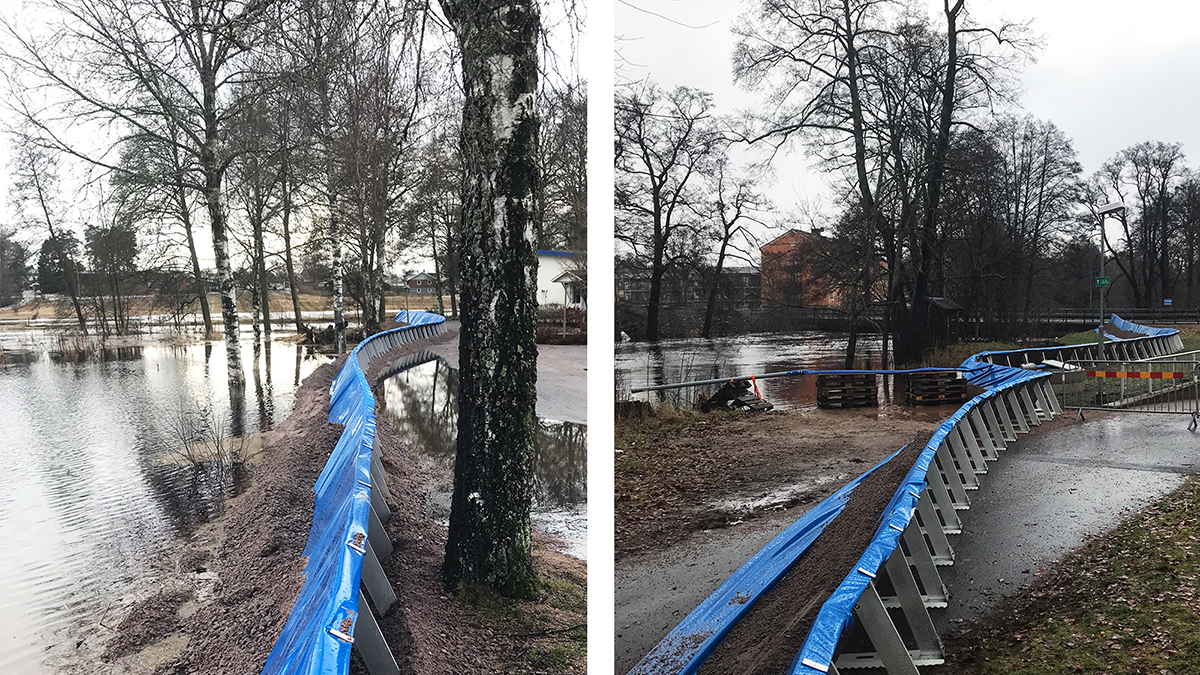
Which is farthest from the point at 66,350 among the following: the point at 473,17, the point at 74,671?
the point at 473,17

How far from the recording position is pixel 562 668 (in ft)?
10.1

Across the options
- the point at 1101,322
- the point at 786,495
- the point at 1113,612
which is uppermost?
the point at 1101,322

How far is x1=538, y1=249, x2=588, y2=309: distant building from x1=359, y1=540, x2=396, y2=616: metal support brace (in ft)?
4.12

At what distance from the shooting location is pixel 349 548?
177cm

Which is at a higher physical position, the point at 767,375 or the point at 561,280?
the point at 561,280

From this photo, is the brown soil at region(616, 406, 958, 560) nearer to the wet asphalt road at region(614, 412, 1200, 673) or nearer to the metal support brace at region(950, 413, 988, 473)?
the wet asphalt road at region(614, 412, 1200, 673)

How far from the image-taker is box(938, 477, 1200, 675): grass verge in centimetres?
247

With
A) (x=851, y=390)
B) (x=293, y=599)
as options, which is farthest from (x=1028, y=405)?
(x=293, y=599)

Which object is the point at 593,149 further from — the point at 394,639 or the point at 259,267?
the point at 394,639

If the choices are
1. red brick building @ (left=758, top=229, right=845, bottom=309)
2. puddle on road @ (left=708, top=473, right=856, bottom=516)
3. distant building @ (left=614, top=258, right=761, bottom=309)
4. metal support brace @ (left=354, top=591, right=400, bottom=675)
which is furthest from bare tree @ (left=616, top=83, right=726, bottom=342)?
metal support brace @ (left=354, top=591, right=400, bottom=675)

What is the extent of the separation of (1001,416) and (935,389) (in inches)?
14.8

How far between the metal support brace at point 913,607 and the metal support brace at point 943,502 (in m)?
0.69

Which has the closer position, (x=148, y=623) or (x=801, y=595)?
(x=148, y=623)

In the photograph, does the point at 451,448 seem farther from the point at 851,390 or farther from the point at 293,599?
the point at 851,390
